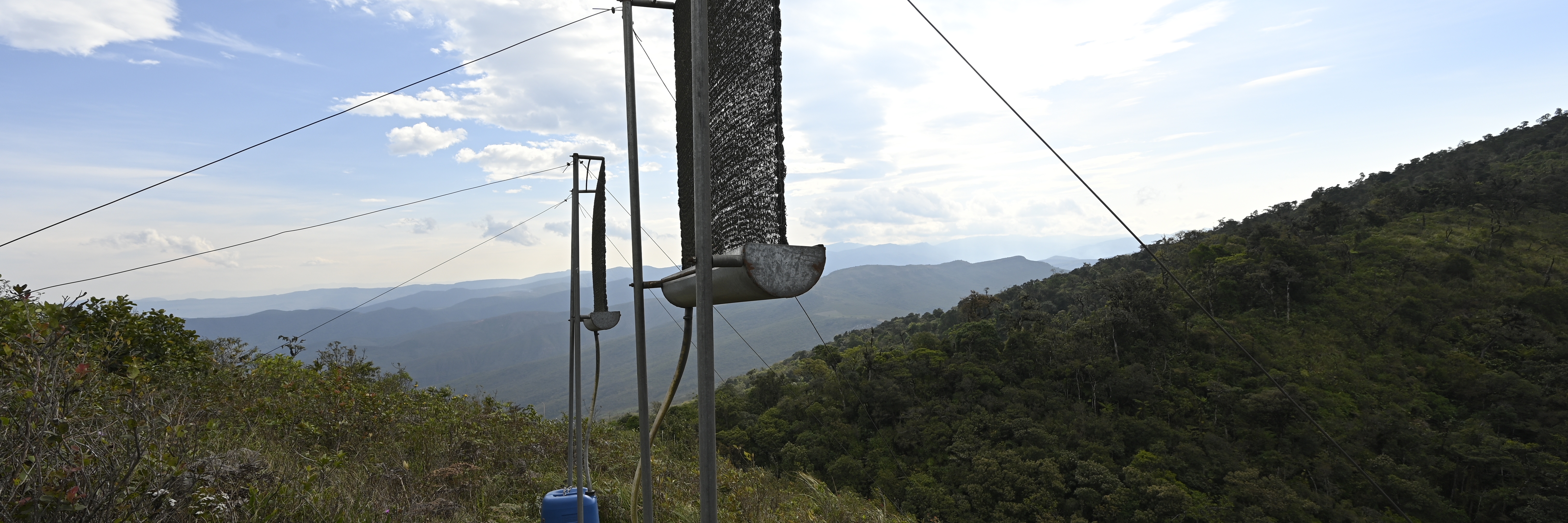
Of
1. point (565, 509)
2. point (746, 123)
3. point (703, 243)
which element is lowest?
point (565, 509)

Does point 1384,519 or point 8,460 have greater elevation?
point 8,460

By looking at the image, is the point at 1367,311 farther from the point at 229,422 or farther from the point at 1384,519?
the point at 229,422

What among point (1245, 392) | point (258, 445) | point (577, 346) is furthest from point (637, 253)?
point (1245, 392)

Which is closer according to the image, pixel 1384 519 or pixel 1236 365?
pixel 1384 519

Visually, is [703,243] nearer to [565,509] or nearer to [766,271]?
[766,271]

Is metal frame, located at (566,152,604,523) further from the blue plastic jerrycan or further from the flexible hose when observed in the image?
the flexible hose

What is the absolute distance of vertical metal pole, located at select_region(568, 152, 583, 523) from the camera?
5.21 meters

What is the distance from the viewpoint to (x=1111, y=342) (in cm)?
3372

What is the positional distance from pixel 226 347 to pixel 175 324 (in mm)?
2851

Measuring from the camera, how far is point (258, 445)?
6.04m

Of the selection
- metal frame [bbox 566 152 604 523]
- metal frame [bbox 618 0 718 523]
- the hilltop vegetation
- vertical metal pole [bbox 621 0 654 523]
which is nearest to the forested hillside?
the hilltop vegetation

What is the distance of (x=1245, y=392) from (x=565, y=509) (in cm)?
3352

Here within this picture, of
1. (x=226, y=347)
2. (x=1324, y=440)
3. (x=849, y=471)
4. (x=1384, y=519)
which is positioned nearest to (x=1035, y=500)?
(x=849, y=471)

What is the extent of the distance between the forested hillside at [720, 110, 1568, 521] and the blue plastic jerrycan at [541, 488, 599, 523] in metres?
17.8
